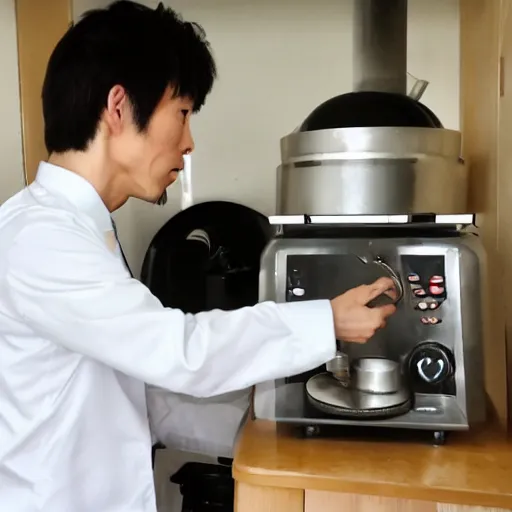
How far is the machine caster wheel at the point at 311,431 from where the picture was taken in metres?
0.87

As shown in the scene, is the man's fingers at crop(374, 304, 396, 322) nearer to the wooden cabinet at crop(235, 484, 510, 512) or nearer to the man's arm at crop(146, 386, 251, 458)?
the wooden cabinet at crop(235, 484, 510, 512)

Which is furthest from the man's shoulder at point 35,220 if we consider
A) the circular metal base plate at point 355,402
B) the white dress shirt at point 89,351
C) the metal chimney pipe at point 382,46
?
the metal chimney pipe at point 382,46

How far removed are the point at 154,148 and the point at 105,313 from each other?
0.92 feet

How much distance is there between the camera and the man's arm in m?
1.13

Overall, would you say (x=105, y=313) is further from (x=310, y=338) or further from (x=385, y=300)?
(x=385, y=300)

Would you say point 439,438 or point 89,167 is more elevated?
point 89,167

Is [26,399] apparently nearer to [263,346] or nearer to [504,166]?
[263,346]

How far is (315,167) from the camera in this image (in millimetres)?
1067

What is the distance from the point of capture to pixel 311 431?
87 cm

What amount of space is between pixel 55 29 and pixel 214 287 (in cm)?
67

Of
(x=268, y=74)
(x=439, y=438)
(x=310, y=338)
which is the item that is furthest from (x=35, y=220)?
(x=268, y=74)

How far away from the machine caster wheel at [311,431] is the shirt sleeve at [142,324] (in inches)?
4.4

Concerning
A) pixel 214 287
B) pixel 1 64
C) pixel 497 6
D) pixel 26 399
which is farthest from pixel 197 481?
pixel 497 6

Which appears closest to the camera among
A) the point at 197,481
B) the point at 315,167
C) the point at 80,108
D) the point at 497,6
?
the point at 80,108
